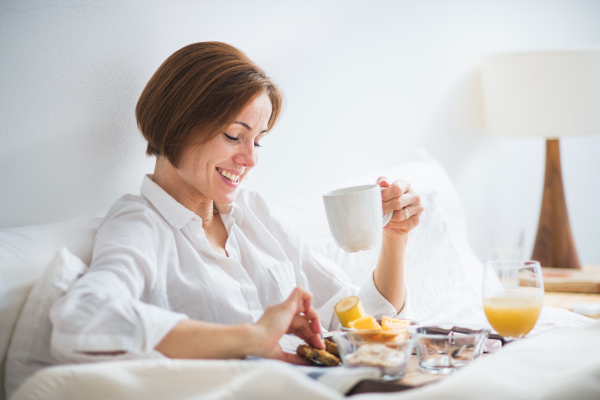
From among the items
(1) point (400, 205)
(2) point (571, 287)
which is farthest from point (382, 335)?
(2) point (571, 287)

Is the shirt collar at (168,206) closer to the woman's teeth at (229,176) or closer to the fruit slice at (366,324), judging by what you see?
the woman's teeth at (229,176)

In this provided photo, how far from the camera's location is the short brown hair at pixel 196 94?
1.13 meters

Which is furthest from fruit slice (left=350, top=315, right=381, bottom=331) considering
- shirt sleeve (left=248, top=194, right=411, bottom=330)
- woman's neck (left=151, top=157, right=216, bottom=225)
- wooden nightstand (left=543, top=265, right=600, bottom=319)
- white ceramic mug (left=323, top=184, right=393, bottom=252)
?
wooden nightstand (left=543, top=265, right=600, bottom=319)

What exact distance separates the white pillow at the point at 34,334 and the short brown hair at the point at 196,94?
39 cm

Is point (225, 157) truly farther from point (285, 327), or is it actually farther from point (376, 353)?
point (376, 353)

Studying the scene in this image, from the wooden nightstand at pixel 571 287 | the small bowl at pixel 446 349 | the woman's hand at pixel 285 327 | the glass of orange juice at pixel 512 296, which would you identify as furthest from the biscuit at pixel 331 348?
the wooden nightstand at pixel 571 287

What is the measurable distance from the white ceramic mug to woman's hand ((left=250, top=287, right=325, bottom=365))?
0.49 ft

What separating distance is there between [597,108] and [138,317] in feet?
7.29

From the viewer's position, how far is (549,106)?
2.36 meters

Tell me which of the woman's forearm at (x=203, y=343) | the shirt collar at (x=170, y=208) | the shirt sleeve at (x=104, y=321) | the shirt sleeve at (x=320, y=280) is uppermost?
the shirt collar at (x=170, y=208)

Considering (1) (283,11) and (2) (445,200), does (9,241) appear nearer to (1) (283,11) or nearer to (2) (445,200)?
(1) (283,11)

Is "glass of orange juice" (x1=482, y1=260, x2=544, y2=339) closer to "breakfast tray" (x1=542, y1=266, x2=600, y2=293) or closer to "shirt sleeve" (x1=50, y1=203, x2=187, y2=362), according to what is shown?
"shirt sleeve" (x1=50, y1=203, x2=187, y2=362)

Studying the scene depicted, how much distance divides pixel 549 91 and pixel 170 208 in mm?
1871

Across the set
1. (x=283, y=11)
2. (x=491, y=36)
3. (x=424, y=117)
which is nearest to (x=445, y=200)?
(x=424, y=117)
